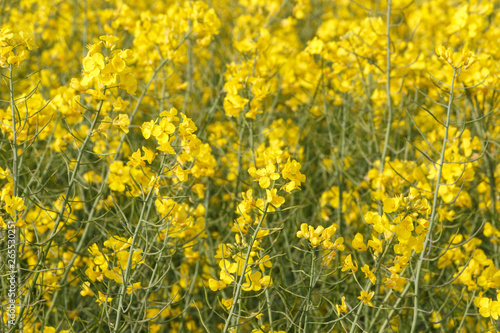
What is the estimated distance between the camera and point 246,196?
67.5 inches

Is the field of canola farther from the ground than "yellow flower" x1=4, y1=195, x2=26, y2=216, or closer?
closer

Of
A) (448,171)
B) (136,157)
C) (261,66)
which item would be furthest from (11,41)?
(448,171)

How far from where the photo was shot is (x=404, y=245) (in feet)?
5.37

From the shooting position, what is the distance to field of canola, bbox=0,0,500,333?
5.56ft

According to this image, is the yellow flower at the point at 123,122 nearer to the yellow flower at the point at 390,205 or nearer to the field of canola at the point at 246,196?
the field of canola at the point at 246,196

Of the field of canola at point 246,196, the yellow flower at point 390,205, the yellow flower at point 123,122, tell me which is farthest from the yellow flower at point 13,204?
the yellow flower at point 390,205

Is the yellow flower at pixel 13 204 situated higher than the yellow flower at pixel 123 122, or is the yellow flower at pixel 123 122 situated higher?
the yellow flower at pixel 123 122

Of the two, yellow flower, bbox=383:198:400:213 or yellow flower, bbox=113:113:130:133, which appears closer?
yellow flower, bbox=383:198:400:213

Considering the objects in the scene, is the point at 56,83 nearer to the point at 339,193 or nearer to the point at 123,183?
the point at 123,183

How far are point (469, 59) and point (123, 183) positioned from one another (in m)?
1.55

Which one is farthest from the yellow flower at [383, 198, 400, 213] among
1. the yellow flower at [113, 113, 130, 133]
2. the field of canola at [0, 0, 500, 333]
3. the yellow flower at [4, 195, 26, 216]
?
the yellow flower at [4, 195, 26, 216]

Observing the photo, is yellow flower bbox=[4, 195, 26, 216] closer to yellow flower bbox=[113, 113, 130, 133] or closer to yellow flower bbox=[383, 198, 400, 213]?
yellow flower bbox=[113, 113, 130, 133]

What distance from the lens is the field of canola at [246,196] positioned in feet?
5.56

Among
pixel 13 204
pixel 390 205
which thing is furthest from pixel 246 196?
Answer: pixel 13 204
